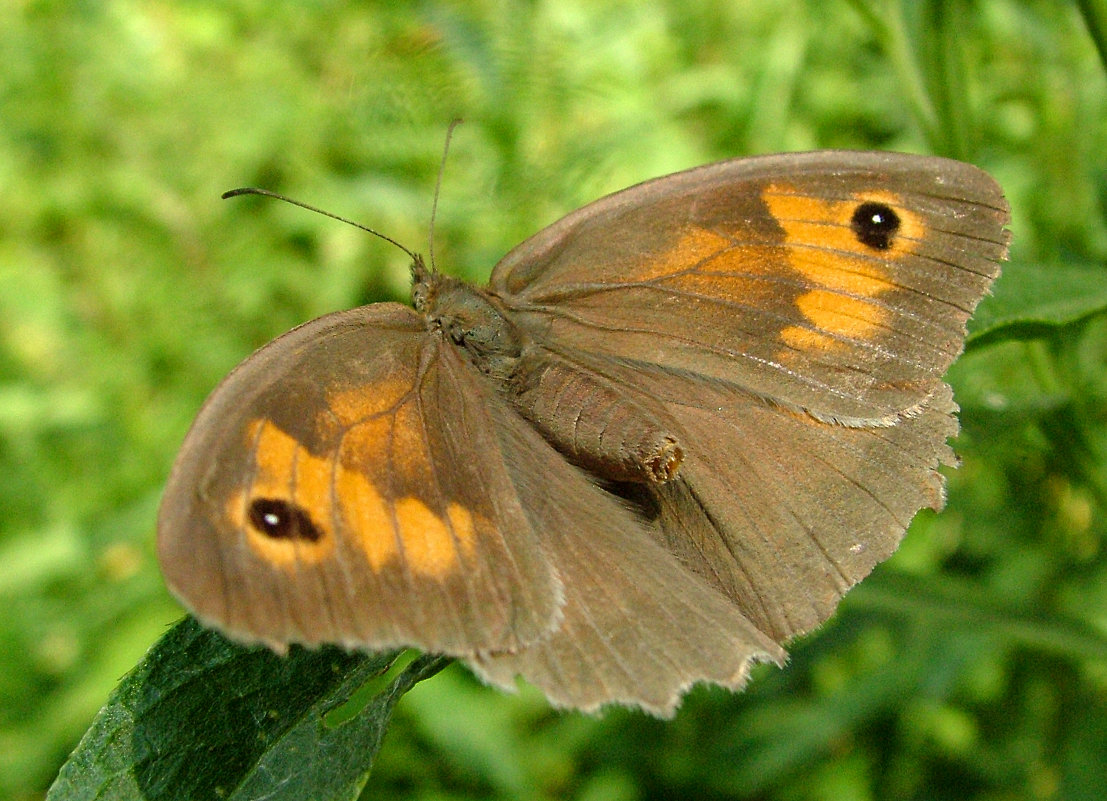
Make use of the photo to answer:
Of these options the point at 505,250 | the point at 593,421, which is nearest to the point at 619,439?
the point at 593,421

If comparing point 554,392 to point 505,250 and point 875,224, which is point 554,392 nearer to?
point 875,224

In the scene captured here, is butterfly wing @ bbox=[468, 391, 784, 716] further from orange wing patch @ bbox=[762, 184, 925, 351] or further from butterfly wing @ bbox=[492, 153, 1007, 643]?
orange wing patch @ bbox=[762, 184, 925, 351]

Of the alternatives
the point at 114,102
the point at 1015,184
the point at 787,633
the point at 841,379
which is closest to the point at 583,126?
the point at 1015,184

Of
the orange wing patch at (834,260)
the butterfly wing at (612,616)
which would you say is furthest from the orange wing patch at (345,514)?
the orange wing patch at (834,260)

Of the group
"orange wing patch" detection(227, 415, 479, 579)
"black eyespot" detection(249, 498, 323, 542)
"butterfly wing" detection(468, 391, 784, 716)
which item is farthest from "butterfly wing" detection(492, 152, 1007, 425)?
"black eyespot" detection(249, 498, 323, 542)

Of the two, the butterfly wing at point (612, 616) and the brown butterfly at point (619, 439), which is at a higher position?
the brown butterfly at point (619, 439)

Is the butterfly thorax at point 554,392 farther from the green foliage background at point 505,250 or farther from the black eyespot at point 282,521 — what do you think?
the green foliage background at point 505,250
